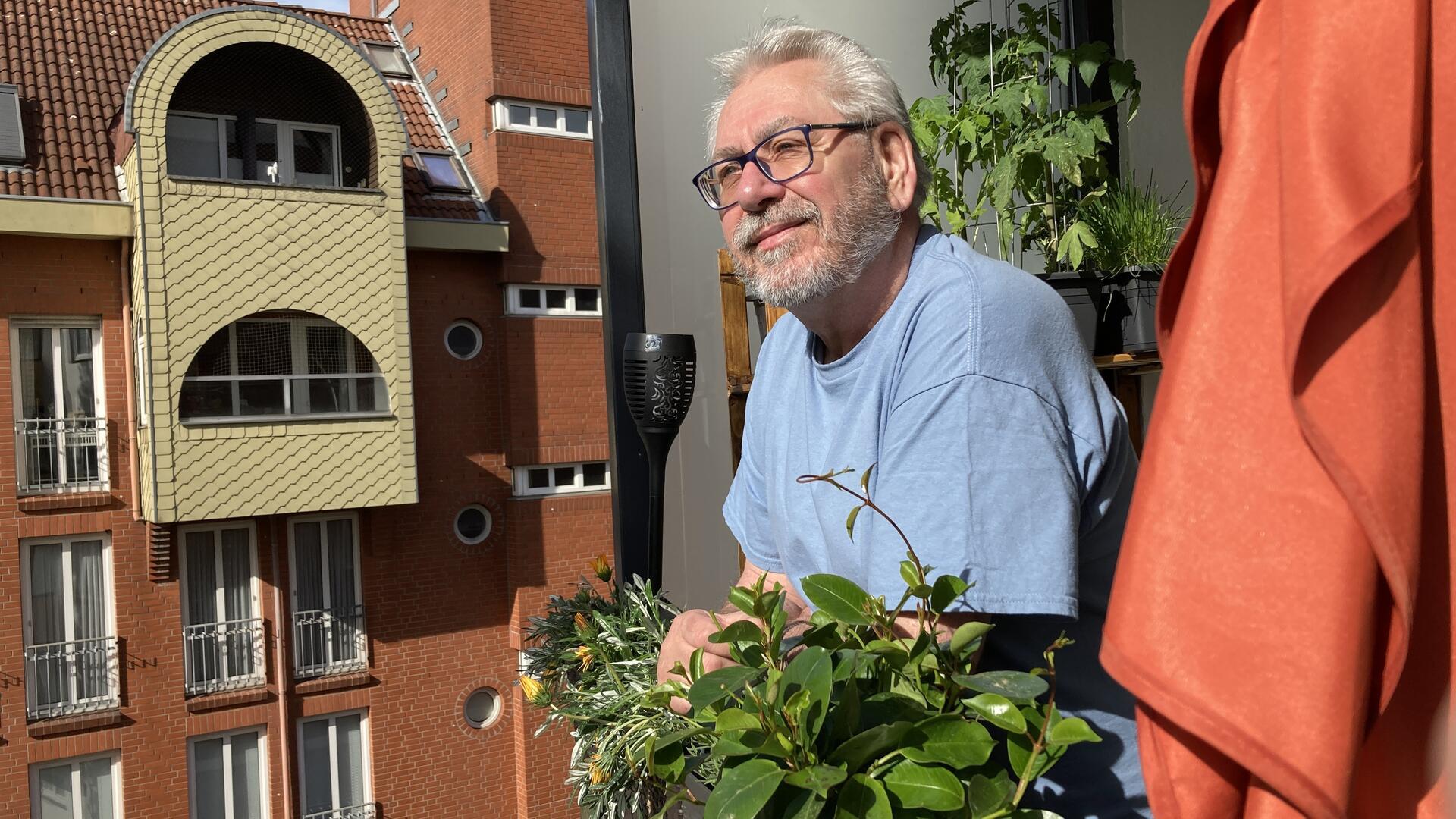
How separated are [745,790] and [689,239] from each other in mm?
1363

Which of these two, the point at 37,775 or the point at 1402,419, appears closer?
the point at 1402,419

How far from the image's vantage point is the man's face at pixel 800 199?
2.04 ft

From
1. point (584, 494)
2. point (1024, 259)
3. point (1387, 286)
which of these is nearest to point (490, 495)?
point (584, 494)

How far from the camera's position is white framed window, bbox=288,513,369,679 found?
9.38 m

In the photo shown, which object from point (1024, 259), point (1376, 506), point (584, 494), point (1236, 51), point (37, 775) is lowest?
point (37, 775)

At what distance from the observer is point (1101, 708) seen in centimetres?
54

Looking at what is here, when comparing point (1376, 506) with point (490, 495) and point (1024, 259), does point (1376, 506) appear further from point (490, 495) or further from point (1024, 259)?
point (490, 495)

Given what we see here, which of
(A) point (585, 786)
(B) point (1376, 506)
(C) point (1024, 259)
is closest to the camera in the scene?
(B) point (1376, 506)

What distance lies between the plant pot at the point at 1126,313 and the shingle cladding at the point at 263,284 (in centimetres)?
691

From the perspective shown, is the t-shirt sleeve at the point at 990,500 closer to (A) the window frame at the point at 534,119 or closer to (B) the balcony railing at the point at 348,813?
(A) the window frame at the point at 534,119

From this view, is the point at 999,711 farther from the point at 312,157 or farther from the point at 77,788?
the point at 77,788

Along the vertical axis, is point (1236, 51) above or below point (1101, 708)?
above

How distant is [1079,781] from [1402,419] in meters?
0.29

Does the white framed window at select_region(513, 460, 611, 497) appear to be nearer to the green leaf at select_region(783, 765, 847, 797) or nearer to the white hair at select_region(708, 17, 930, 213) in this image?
the white hair at select_region(708, 17, 930, 213)
